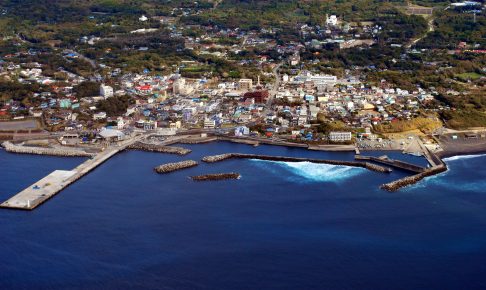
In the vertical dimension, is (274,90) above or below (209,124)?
above

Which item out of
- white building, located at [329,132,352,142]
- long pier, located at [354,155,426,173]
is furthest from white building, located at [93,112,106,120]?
long pier, located at [354,155,426,173]

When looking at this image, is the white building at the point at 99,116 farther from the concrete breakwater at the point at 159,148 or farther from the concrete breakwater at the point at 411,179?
the concrete breakwater at the point at 411,179

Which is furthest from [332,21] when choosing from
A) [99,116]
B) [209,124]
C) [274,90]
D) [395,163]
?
[395,163]

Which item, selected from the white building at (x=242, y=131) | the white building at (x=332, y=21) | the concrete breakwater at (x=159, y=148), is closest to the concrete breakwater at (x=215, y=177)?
the concrete breakwater at (x=159, y=148)

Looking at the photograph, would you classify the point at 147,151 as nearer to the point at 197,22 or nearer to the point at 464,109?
the point at 464,109

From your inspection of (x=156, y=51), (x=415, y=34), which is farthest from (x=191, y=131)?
(x=415, y=34)

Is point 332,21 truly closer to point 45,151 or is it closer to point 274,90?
point 274,90

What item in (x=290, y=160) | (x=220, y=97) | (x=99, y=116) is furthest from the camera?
(x=220, y=97)
